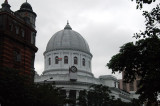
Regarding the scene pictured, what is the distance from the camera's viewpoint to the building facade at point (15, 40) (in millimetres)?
34778

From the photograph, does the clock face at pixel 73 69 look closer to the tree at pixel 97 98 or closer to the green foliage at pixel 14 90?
the tree at pixel 97 98

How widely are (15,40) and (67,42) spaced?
5542 cm

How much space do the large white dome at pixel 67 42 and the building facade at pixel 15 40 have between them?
48.8m

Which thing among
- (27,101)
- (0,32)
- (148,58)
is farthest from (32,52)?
(148,58)

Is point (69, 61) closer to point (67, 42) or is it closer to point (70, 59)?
point (70, 59)

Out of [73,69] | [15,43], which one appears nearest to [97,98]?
[73,69]

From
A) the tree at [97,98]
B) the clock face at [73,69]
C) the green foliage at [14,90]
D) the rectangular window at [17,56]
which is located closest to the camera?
the green foliage at [14,90]

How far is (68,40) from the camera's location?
9225cm

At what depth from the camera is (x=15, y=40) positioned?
36.8 meters

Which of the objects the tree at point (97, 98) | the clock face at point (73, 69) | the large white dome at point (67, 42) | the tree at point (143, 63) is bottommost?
the tree at point (97, 98)

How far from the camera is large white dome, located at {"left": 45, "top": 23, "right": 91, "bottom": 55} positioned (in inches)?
3588

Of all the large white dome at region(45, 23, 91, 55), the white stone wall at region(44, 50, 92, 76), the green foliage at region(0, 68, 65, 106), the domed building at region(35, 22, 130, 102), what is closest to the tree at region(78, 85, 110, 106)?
the domed building at region(35, 22, 130, 102)

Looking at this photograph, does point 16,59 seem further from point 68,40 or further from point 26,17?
point 68,40

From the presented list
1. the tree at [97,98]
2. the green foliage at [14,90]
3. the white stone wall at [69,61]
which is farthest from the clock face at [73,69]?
the green foliage at [14,90]
